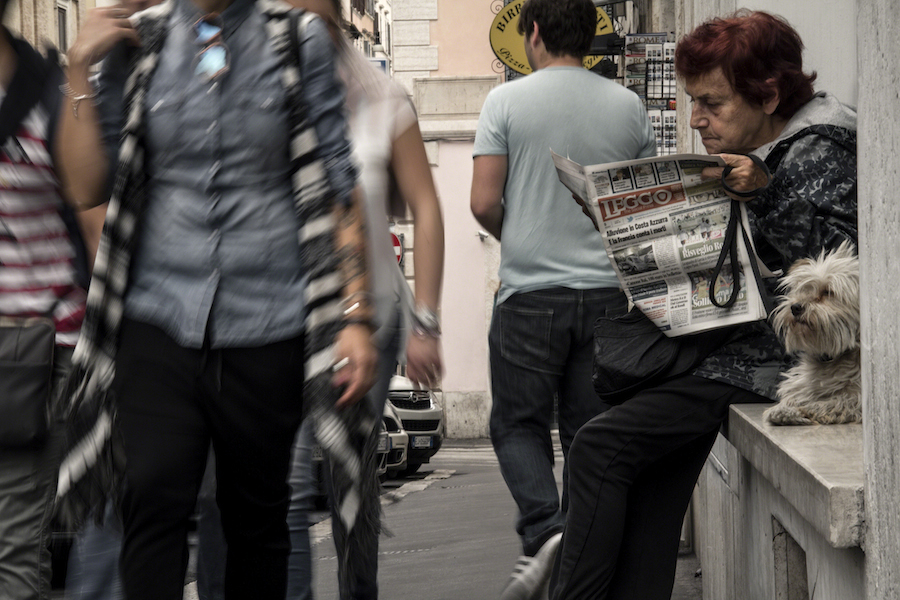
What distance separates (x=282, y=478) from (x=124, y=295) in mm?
509

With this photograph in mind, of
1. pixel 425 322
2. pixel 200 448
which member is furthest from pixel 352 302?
pixel 425 322

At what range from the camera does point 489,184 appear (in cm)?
407

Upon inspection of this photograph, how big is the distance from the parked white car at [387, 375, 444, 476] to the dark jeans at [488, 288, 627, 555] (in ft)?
28.7

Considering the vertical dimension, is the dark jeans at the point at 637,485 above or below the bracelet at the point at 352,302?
below

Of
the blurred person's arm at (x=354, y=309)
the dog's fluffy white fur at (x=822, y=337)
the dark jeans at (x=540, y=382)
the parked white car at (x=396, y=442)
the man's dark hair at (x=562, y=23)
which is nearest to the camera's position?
the blurred person's arm at (x=354, y=309)

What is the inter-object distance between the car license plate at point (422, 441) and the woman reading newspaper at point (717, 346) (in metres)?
9.57

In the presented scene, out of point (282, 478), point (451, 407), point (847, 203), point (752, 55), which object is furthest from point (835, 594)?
point (451, 407)

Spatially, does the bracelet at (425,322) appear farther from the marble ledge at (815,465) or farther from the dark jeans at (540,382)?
the marble ledge at (815,465)

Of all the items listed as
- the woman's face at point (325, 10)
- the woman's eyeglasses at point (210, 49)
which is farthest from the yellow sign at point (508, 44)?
the woman's eyeglasses at point (210, 49)

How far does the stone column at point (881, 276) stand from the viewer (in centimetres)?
191

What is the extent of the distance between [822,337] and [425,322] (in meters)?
1.05

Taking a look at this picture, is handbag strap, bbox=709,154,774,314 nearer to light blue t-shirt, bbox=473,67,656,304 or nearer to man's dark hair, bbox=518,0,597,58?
light blue t-shirt, bbox=473,67,656,304

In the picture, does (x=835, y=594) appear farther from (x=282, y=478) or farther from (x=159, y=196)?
(x=159, y=196)

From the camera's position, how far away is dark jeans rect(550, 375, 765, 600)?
3.06 metres
